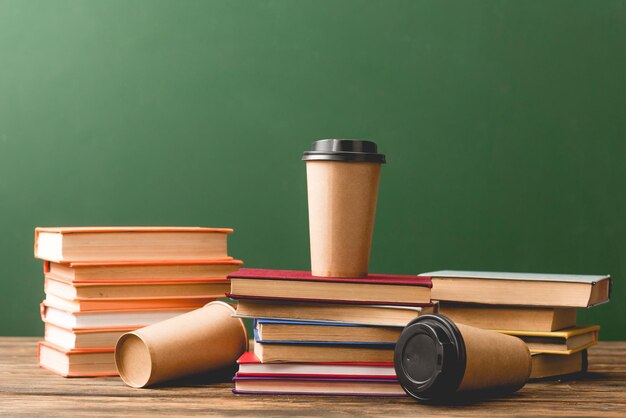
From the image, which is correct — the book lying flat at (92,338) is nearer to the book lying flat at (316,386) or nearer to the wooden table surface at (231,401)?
the wooden table surface at (231,401)

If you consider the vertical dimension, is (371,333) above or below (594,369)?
above

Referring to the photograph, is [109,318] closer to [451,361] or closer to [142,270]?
[142,270]

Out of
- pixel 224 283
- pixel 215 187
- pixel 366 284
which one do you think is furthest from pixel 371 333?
pixel 215 187

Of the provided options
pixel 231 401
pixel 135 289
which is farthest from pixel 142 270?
pixel 231 401

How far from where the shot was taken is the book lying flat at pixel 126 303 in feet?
4.58

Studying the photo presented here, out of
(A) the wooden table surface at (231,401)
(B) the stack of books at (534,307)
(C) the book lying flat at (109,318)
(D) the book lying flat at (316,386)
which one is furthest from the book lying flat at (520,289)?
(C) the book lying flat at (109,318)

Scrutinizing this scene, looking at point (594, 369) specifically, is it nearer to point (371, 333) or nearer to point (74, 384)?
point (371, 333)

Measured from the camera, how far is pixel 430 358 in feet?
3.68

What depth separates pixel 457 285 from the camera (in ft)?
4.74

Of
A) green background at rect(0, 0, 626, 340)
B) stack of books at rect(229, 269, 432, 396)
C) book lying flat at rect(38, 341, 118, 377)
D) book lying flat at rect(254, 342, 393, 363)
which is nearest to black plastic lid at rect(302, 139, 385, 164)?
stack of books at rect(229, 269, 432, 396)

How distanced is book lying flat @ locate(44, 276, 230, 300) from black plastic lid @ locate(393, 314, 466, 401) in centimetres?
45

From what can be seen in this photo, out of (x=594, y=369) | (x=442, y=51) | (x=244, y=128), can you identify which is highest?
(x=442, y=51)

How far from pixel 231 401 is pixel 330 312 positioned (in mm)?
203

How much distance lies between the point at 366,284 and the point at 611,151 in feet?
3.22
